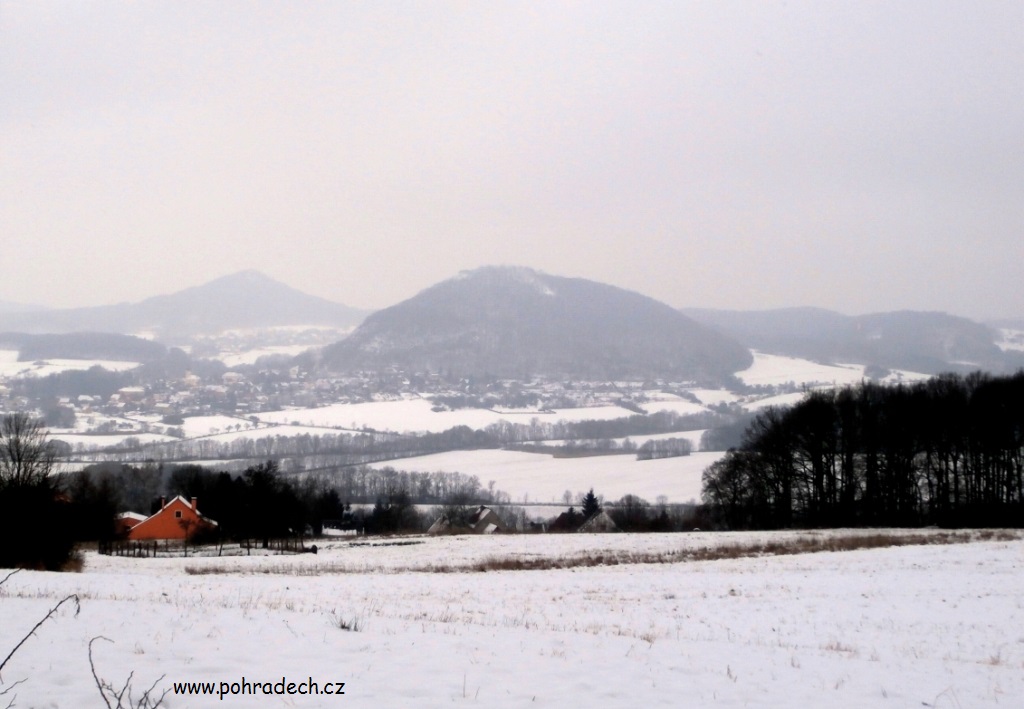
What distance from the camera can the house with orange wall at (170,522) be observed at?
6850 centimetres

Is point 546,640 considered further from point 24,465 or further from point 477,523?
point 477,523

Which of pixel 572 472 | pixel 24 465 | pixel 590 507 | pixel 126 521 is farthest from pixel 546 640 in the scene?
pixel 572 472

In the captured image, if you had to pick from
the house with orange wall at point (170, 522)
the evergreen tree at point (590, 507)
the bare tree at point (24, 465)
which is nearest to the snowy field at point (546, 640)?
the bare tree at point (24, 465)

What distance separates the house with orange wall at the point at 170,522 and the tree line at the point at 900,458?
4594 centimetres

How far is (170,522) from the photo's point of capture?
69562mm

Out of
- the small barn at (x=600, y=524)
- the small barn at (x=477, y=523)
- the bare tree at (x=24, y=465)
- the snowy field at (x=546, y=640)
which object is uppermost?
the bare tree at (x=24, y=465)

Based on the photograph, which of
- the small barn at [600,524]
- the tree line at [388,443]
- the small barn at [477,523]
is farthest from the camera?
the tree line at [388,443]

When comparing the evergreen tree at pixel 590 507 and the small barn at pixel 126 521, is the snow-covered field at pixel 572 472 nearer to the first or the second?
the evergreen tree at pixel 590 507

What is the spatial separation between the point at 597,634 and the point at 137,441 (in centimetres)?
15994

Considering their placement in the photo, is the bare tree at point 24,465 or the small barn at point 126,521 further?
the small barn at point 126,521

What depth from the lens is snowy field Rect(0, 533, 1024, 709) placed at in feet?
29.8

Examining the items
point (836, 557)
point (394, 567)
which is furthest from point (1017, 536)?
point (394, 567)

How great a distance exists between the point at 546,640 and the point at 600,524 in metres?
68.6

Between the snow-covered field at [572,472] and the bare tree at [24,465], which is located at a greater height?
the bare tree at [24,465]
